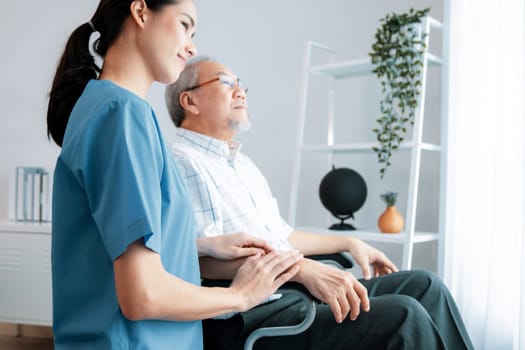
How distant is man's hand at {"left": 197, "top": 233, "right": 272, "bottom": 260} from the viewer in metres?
1.26

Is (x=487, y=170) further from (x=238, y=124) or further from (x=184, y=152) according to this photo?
(x=184, y=152)

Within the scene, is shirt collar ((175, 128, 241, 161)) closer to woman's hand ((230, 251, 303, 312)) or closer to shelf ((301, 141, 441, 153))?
woman's hand ((230, 251, 303, 312))

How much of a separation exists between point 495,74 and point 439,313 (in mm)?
1269

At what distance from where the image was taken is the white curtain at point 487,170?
2229 millimetres

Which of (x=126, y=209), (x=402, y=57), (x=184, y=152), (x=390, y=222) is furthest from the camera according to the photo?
(x=390, y=222)

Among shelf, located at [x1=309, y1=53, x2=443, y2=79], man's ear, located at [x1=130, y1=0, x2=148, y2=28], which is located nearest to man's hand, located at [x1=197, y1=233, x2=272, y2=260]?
man's ear, located at [x1=130, y1=0, x2=148, y2=28]

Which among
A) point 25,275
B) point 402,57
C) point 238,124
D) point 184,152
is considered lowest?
point 25,275

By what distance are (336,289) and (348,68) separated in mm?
1839

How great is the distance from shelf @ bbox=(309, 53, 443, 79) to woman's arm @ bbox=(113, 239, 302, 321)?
6.12 feet

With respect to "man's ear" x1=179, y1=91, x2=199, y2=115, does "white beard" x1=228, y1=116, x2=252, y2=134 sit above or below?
below

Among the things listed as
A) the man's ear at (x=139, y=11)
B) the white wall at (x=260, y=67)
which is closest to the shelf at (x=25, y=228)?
the white wall at (x=260, y=67)

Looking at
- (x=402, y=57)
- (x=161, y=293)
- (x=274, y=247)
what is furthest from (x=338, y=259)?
(x=402, y=57)

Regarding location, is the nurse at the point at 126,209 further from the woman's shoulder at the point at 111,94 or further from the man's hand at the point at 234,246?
the man's hand at the point at 234,246

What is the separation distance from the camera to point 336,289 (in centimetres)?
114
